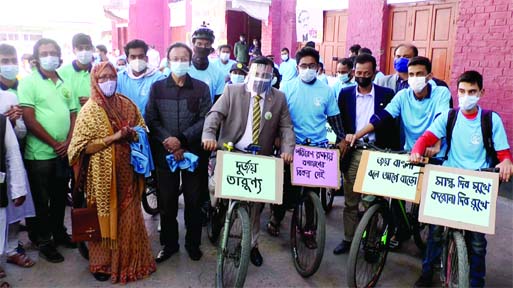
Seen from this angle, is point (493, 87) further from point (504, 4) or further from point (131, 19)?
point (131, 19)

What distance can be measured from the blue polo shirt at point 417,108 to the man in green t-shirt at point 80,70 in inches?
111

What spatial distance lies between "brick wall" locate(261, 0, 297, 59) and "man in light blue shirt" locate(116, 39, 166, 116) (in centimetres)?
845

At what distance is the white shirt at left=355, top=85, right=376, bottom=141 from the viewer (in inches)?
159

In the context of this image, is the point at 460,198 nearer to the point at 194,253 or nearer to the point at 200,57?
the point at 194,253

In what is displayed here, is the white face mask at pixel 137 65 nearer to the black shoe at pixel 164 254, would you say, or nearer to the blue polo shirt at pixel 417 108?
the black shoe at pixel 164 254

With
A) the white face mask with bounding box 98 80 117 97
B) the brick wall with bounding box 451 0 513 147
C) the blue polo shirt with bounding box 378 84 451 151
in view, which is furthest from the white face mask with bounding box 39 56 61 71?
the brick wall with bounding box 451 0 513 147

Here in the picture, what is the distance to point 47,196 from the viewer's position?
400 cm

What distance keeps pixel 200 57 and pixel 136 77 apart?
39.3 inches

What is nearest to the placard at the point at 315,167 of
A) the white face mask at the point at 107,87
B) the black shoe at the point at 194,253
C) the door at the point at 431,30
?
the black shoe at the point at 194,253

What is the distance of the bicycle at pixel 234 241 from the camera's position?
3240mm

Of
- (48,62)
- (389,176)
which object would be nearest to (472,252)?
(389,176)

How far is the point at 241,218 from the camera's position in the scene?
3.31 m

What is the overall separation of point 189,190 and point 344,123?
5.04 feet

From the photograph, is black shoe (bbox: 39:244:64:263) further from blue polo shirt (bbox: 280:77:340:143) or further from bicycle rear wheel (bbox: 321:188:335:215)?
bicycle rear wheel (bbox: 321:188:335:215)
